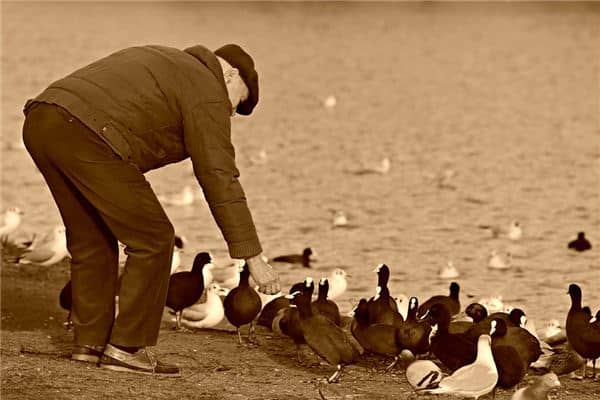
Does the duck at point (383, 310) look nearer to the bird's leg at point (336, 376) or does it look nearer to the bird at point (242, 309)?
the bird at point (242, 309)

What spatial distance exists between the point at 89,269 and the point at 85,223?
0.33 metres

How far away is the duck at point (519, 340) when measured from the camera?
32.4 feet

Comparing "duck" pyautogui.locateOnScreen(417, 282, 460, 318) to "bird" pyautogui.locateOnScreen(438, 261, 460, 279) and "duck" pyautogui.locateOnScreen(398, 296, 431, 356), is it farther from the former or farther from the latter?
"bird" pyautogui.locateOnScreen(438, 261, 460, 279)

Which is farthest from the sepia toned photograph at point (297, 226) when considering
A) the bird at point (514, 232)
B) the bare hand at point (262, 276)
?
the bird at point (514, 232)

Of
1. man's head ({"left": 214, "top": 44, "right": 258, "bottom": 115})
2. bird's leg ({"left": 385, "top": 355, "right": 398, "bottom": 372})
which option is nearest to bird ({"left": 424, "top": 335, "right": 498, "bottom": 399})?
bird's leg ({"left": 385, "top": 355, "right": 398, "bottom": 372})

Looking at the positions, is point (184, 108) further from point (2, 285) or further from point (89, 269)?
point (2, 285)

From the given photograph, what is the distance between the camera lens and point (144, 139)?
781 centimetres

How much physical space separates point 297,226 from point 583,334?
33.1 feet

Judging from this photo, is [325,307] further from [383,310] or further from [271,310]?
[383,310]

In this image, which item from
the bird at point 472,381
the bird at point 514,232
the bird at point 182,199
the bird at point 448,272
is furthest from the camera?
the bird at point 182,199

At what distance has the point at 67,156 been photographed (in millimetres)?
7754

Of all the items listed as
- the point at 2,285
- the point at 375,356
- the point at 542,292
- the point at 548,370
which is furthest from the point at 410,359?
the point at 542,292

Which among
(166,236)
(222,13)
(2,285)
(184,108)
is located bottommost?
(2,285)

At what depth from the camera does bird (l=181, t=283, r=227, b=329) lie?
12.0 metres
